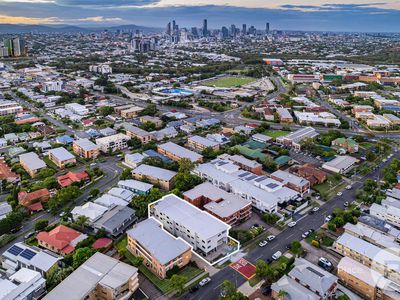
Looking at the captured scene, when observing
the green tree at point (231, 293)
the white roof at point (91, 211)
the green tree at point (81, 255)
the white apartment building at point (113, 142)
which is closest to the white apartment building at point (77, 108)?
the white apartment building at point (113, 142)

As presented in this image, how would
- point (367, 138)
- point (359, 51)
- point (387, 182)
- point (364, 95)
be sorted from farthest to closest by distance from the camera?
point (359, 51)
point (364, 95)
point (367, 138)
point (387, 182)

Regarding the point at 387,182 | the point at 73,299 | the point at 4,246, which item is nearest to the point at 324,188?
the point at 387,182

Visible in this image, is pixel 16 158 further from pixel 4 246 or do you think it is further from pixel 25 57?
pixel 25 57

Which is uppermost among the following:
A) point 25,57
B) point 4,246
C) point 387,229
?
point 25,57

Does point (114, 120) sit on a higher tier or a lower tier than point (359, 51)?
lower

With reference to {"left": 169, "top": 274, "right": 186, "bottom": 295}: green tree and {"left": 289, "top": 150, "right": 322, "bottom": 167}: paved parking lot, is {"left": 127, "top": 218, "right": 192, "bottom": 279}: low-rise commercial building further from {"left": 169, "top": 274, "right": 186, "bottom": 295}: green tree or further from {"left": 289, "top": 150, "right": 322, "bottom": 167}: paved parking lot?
{"left": 289, "top": 150, "right": 322, "bottom": 167}: paved parking lot

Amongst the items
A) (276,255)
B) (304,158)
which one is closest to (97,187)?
(276,255)
